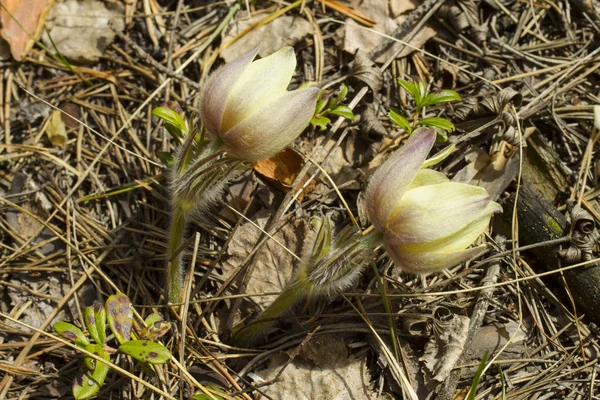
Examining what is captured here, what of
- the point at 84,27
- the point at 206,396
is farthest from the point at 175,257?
the point at 84,27

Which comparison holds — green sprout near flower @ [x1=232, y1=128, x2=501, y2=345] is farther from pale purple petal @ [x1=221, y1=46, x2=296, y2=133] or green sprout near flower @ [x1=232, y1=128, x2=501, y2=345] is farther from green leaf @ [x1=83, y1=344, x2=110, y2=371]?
green leaf @ [x1=83, y1=344, x2=110, y2=371]

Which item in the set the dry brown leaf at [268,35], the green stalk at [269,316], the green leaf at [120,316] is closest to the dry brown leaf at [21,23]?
the dry brown leaf at [268,35]

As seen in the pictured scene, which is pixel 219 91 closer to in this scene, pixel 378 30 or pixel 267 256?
pixel 267 256

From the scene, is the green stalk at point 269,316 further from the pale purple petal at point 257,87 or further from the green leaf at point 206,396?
the pale purple petal at point 257,87

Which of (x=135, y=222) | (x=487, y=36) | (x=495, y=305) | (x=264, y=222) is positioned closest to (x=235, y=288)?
(x=264, y=222)

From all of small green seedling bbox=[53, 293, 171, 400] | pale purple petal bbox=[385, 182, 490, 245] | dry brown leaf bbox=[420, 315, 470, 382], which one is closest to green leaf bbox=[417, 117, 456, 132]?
pale purple petal bbox=[385, 182, 490, 245]

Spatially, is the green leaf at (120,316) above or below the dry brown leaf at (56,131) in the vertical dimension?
below
